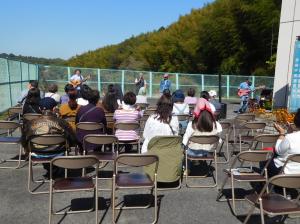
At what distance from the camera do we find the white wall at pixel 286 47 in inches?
494

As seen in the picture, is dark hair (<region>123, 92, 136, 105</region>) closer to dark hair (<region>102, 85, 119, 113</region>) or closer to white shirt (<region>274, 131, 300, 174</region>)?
dark hair (<region>102, 85, 119, 113</region>)

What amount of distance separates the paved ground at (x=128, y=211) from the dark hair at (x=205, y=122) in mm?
942

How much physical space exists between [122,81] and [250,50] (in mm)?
12936

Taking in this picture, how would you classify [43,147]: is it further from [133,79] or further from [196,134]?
[133,79]

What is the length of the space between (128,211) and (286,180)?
2.09m

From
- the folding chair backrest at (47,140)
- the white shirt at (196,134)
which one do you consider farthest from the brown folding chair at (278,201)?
the folding chair backrest at (47,140)

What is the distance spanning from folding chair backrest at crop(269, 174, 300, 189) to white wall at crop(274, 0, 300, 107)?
932 cm

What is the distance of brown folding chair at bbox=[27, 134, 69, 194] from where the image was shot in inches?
227

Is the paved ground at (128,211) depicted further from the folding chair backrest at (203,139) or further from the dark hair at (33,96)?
the dark hair at (33,96)

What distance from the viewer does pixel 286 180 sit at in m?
3.95

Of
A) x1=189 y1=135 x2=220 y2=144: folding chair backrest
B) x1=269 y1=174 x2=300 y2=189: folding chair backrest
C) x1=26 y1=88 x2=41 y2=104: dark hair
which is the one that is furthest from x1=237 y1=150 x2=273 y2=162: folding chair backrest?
x1=26 y1=88 x2=41 y2=104: dark hair

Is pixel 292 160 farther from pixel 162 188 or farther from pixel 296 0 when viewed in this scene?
pixel 296 0

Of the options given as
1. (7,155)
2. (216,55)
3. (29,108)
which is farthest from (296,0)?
(216,55)

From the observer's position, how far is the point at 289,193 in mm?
5754
